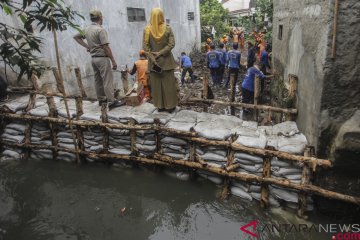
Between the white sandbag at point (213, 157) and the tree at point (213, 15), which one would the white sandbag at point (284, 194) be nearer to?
the white sandbag at point (213, 157)

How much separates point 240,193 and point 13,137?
4205 mm

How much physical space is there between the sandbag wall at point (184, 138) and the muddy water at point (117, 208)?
0.98 ft

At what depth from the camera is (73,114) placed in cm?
486

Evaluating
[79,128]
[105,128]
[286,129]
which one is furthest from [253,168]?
[79,128]

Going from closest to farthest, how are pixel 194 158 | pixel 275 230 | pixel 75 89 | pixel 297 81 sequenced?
pixel 275 230
pixel 194 158
pixel 297 81
pixel 75 89

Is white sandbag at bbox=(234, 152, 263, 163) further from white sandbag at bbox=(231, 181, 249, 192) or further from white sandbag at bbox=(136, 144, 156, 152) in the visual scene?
white sandbag at bbox=(136, 144, 156, 152)

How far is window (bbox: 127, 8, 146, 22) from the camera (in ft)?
30.8

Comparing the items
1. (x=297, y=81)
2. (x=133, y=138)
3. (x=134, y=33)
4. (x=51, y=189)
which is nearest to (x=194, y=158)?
(x=133, y=138)

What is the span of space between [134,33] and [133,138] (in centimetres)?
614

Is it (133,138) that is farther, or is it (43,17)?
(133,138)

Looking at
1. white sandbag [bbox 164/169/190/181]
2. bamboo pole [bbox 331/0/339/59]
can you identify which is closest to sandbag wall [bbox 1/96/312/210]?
white sandbag [bbox 164/169/190/181]

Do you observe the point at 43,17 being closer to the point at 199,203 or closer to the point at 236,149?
the point at 236,149

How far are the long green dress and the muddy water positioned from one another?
121cm

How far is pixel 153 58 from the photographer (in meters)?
4.45
